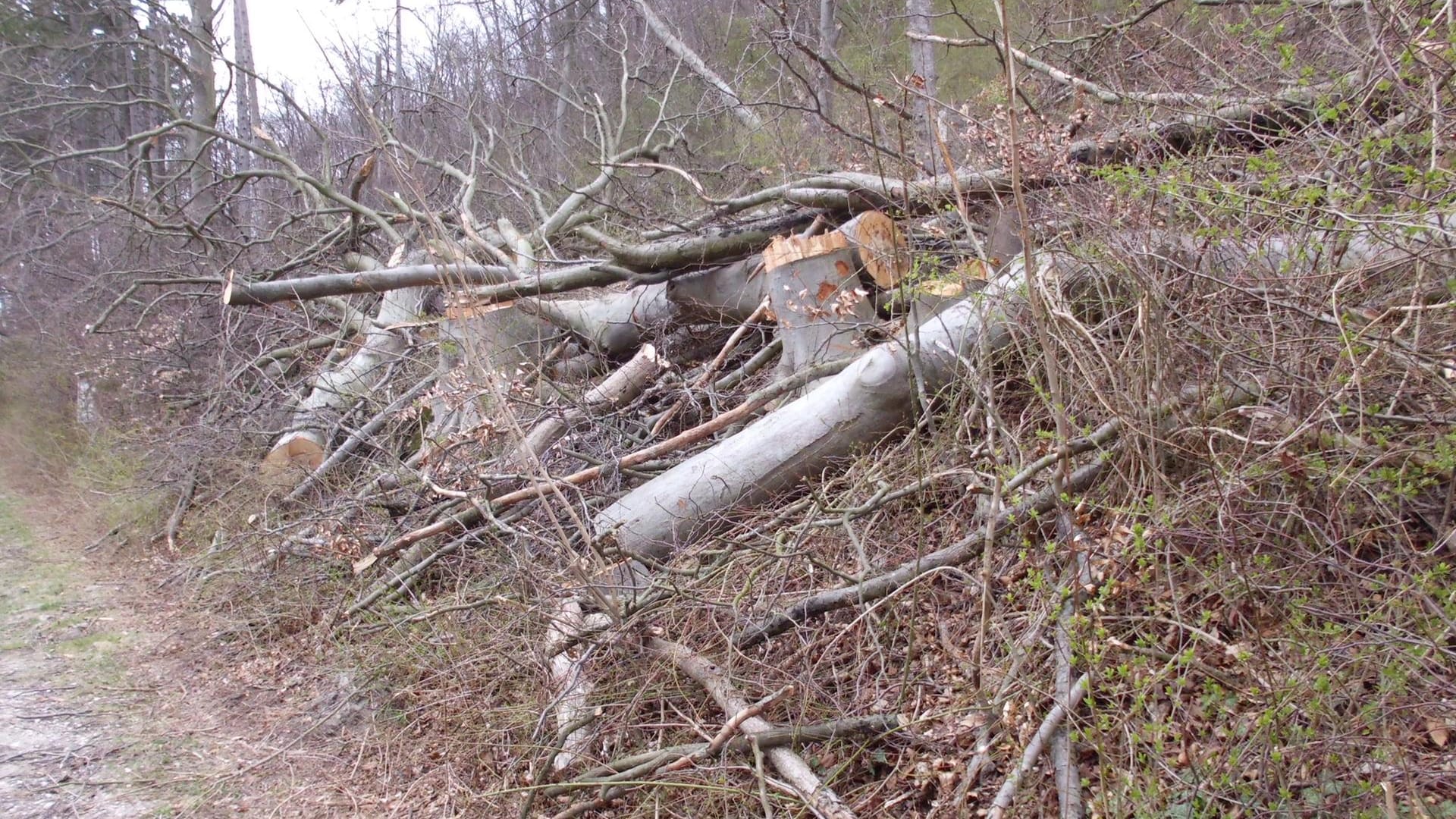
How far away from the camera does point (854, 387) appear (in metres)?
4.00

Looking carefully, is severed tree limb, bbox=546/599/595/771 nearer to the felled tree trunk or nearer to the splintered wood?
the felled tree trunk

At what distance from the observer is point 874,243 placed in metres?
4.74

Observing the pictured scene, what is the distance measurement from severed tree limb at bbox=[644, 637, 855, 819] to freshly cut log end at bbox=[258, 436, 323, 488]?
4.32m

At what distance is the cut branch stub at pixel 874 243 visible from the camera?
4.68 metres

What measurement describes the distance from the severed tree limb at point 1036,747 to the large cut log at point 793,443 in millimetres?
1613

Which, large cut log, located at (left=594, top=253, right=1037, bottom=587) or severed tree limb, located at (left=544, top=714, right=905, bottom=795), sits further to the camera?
large cut log, located at (left=594, top=253, right=1037, bottom=587)

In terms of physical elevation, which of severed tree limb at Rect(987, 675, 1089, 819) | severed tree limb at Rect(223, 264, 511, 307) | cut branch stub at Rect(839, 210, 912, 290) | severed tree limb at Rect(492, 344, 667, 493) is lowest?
severed tree limb at Rect(987, 675, 1089, 819)

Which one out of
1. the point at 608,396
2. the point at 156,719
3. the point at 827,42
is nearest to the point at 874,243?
the point at 608,396

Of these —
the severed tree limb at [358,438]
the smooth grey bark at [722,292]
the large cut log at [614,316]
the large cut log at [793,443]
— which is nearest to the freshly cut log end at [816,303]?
the large cut log at [793,443]

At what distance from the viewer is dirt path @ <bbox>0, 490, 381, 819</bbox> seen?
3.68m

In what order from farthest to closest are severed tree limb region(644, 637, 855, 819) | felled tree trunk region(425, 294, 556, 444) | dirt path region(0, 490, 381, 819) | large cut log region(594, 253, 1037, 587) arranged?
felled tree trunk region(425, 294, 556, 444), large cut log region(594, 253, 1037, 587), dirt path region(0, 490, 381, 819), severed tree limb region(644, 637, 855, 819)

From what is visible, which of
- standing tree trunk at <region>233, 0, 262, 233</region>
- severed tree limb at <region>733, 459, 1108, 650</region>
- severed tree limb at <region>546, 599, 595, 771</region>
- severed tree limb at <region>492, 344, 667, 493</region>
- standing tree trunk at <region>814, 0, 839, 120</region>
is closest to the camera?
severed tree limb at <region>733, 459, 1108, 650</region>

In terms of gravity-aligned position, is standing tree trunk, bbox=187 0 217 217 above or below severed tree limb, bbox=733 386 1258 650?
above

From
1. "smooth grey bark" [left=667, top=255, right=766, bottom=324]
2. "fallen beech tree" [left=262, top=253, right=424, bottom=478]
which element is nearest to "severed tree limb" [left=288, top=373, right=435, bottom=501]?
"fallen beech tree" [left=262, top=253, right=424, bottom=478]
